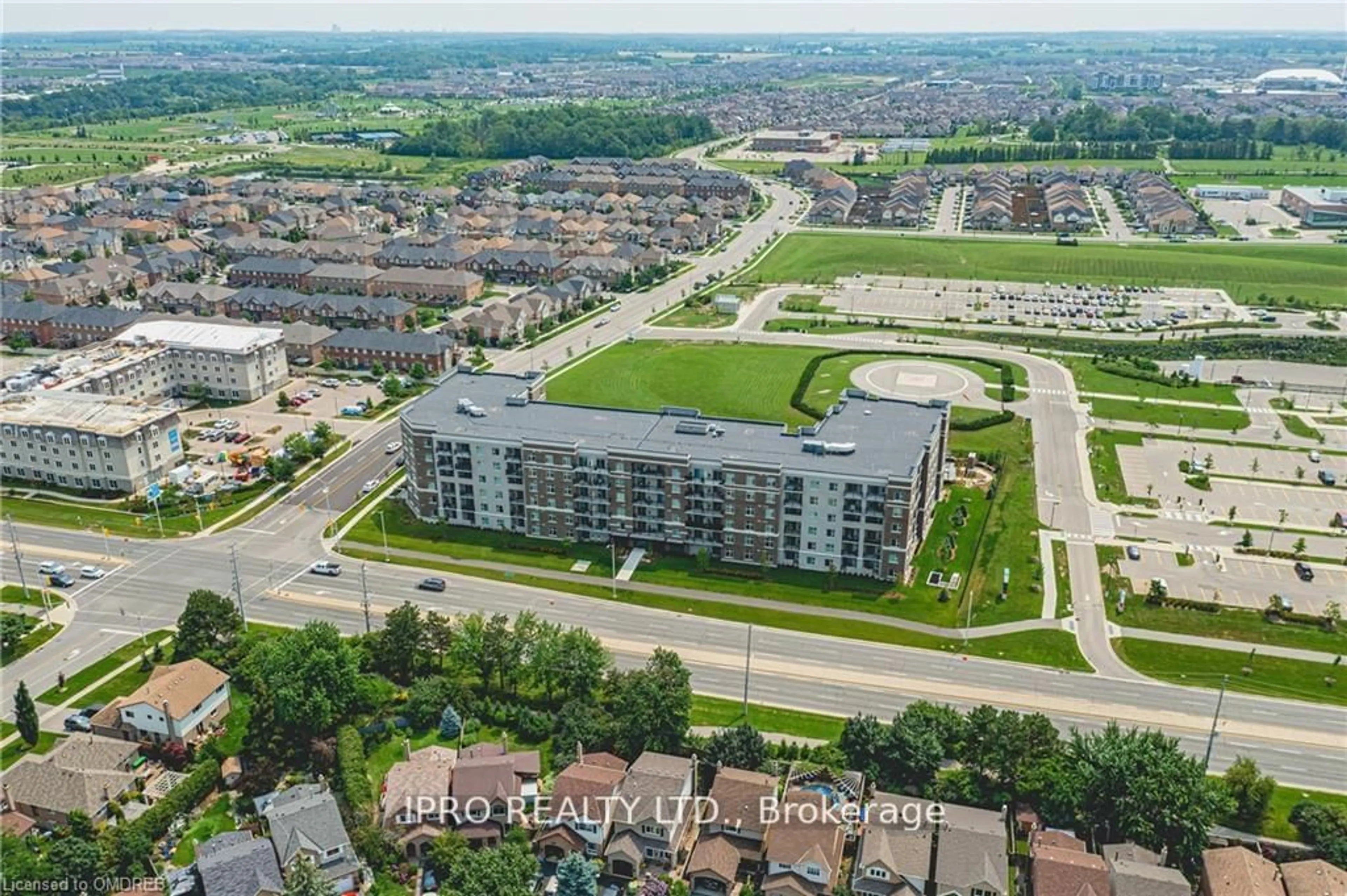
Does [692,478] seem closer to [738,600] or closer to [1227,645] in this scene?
[738,600]

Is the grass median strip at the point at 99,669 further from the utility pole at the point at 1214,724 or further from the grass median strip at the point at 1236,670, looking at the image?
the grass median strip at the point at 1236,670

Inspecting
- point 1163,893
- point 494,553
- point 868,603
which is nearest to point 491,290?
point 494,553

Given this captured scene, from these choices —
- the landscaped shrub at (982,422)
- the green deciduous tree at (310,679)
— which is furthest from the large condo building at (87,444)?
the landscaped shrub at (982,422)

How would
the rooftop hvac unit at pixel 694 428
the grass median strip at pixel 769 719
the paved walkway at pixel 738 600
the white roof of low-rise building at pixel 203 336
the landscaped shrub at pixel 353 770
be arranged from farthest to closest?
the white roof of low-rise building at pixel 203 336
the rooftop hvac unit at pixel 694 428
the paved walkway at pixel 738 600
the grass median strip at pixel 769 719
the landscaped shrub at pixel 353 770

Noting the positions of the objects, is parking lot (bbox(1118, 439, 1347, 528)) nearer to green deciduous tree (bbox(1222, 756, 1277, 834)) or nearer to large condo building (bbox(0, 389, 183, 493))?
green deciduous tree (bbox(1222, 756, 1277, 834))

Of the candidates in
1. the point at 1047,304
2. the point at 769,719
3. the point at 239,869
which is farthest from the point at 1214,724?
the point at 1047,304

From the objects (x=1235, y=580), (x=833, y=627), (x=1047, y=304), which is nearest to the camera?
(x=833, y=627)

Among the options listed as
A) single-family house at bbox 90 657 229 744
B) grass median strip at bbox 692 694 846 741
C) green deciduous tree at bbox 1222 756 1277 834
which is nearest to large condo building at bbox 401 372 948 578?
grass median strip at bbox 692 694 846 741
